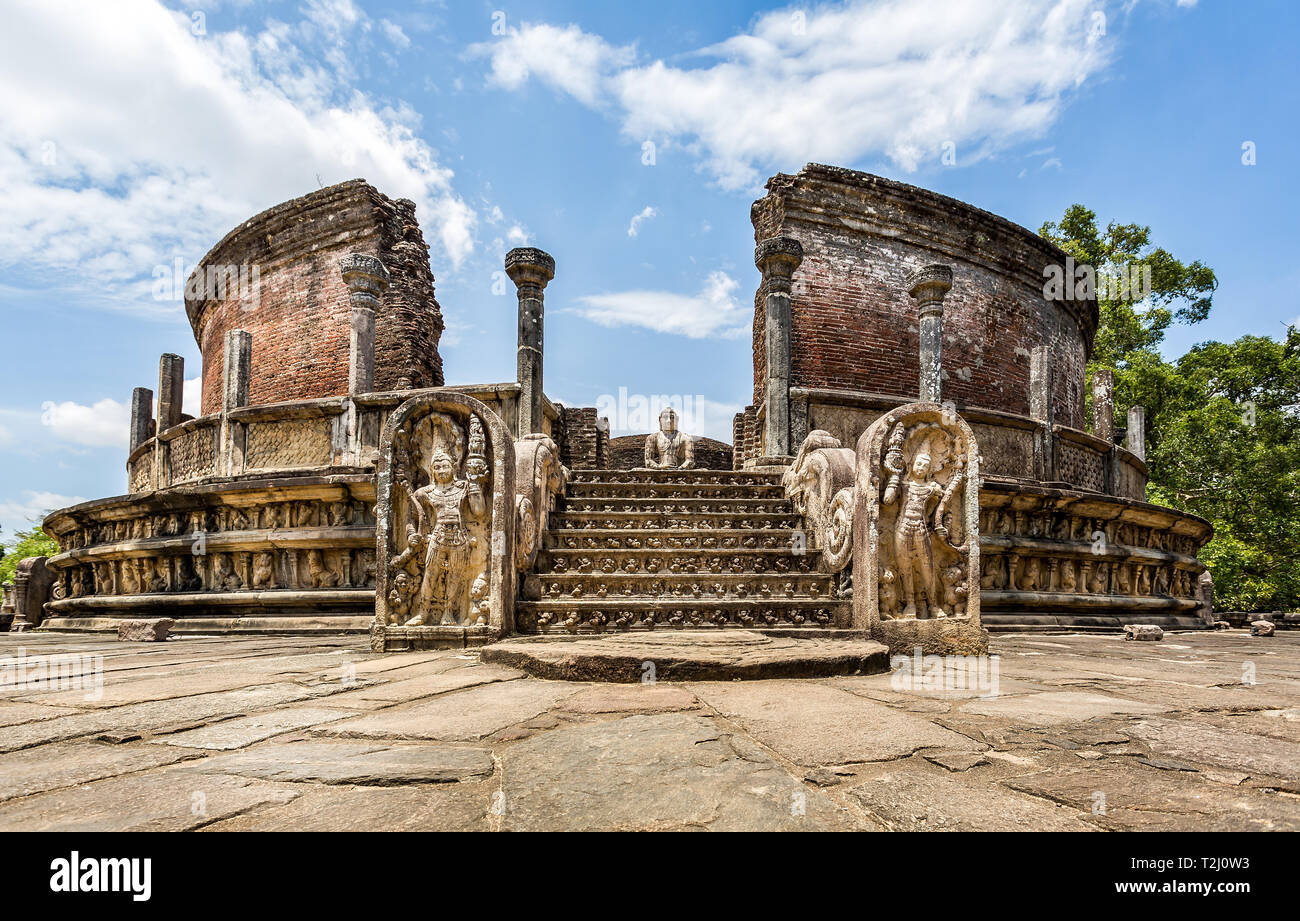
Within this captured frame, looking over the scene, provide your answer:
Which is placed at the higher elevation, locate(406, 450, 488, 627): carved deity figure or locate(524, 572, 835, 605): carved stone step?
locate(406, 450, 488, 627): carved deity figure

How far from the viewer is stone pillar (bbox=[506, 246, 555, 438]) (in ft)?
27.4

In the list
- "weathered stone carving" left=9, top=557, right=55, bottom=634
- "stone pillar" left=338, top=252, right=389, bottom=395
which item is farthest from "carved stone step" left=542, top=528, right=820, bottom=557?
"weathered stone carving" left=9, top=557, right=55, bottom=634

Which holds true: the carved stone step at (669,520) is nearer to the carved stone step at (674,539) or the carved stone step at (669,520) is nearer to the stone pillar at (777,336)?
the carved stone step at (674,539)

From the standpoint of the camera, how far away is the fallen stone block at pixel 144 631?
6320 mm

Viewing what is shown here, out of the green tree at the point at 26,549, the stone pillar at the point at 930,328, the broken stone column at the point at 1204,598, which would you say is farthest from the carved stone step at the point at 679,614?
the green tree at the point at 26,549

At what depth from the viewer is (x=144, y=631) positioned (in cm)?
633

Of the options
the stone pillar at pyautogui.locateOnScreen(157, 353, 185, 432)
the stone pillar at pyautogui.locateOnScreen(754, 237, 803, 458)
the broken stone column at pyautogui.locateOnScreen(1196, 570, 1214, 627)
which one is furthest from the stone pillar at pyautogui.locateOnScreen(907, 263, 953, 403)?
the stone pillar at pyautogui.locateOnScreen(157, 353, 185, 432)

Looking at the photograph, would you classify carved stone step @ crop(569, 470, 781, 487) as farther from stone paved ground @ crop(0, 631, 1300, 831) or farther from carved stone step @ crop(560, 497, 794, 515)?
A: stone paved ground @ crop(0, 631, 1300, 831)

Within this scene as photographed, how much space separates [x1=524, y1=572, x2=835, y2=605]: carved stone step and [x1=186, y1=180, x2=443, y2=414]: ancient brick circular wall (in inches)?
357

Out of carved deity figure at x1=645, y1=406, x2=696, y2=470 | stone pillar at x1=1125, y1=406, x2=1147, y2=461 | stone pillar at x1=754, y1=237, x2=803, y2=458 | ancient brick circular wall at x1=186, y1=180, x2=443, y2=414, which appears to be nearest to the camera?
stone pillar at x1=754, y1=237, x2=803, y2=458

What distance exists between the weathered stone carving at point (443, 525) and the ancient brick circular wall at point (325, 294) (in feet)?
28.8

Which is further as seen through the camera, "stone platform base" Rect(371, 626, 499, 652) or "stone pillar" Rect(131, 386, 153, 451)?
"stone pillar" Rect(131, 386, 153, 451)

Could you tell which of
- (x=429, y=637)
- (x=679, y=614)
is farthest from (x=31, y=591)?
(x=679, y=614)

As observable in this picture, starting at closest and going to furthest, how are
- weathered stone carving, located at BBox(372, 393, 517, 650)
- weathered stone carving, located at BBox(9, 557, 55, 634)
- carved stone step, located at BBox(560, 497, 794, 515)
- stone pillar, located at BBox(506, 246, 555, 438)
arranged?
weathered stone carving, located at BBox(372, 393, 517, 650)
carved stone step, located at BBox(560, 497, 794, 515)
stone pillar, located at BBox(506, 246, 555, 438)
weathered stone carving, located at BBox(9, 557, 55, 634)
